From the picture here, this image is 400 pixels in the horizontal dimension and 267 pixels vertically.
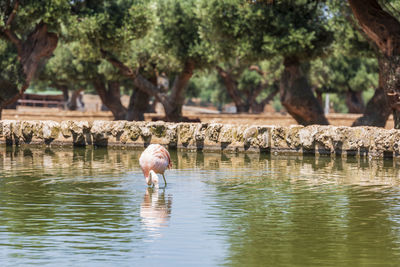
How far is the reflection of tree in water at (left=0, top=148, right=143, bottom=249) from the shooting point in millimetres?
8367

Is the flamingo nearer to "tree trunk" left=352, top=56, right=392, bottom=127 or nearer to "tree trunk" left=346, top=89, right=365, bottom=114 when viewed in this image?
"tree trunk" left=352, top=56, right=392, bottom=127

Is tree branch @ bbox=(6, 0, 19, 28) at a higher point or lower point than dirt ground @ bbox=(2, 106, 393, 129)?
higher

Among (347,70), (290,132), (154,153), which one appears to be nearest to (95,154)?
(290,132)

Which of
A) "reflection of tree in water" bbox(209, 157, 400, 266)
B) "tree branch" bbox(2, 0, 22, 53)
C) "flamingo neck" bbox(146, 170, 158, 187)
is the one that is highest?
"tree branch" bbox(2, 0, 22, 53)

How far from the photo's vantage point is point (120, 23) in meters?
30.8

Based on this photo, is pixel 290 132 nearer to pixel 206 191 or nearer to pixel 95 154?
pixel 95 154

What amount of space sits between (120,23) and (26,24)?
429 cm

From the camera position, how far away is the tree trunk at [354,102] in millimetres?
59594

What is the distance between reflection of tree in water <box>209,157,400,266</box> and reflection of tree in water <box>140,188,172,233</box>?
758 mm

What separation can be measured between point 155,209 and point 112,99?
3527 centimetres

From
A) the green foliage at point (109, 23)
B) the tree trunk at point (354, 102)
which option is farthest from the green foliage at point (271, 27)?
the tree trunk at point (354, 102)

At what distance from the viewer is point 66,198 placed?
1077cm

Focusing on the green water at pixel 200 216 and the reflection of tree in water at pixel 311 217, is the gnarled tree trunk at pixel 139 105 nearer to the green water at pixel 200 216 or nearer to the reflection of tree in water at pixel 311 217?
the green water at pixel 200 216

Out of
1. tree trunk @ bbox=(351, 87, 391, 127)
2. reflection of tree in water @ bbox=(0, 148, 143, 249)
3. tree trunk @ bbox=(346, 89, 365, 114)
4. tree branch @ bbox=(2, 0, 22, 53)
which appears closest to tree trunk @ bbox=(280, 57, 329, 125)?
tree trunk @ bbox=(351, 87, 391, 127)
